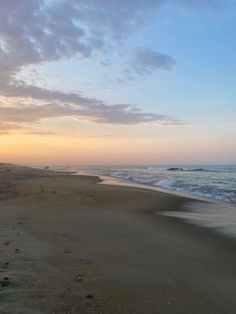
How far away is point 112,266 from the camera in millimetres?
6594

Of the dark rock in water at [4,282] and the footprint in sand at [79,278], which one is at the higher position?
the dark rock in water at [4,282]

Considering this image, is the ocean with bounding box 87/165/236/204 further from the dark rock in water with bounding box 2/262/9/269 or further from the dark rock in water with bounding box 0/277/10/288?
the dark rock in water with bounding box 0/277/10/288

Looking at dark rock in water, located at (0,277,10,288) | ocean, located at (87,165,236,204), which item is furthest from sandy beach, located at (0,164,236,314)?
ocean, located at (87,165,236,204)

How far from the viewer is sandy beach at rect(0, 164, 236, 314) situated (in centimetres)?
488

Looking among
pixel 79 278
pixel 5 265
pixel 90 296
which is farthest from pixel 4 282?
pixel 90 296

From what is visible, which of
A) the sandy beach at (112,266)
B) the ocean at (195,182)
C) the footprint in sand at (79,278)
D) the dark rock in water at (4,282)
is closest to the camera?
the sandy beach at (112,266)

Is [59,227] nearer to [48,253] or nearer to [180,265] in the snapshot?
[48,253]

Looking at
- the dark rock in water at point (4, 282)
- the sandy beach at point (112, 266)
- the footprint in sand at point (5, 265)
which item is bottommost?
the sandy beach at point (112, 266)

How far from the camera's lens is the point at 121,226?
10992mm

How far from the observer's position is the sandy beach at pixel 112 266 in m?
4.88

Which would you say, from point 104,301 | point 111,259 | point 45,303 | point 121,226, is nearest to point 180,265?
point 111,259

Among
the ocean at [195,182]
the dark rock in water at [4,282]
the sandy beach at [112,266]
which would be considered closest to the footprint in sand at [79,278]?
the sandy beach at [112,266]

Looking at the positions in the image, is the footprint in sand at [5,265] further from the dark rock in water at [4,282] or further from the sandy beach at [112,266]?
the dark rock in water at [4,282]

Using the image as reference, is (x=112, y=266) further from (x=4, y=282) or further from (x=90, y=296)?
(x=4, y=282)
